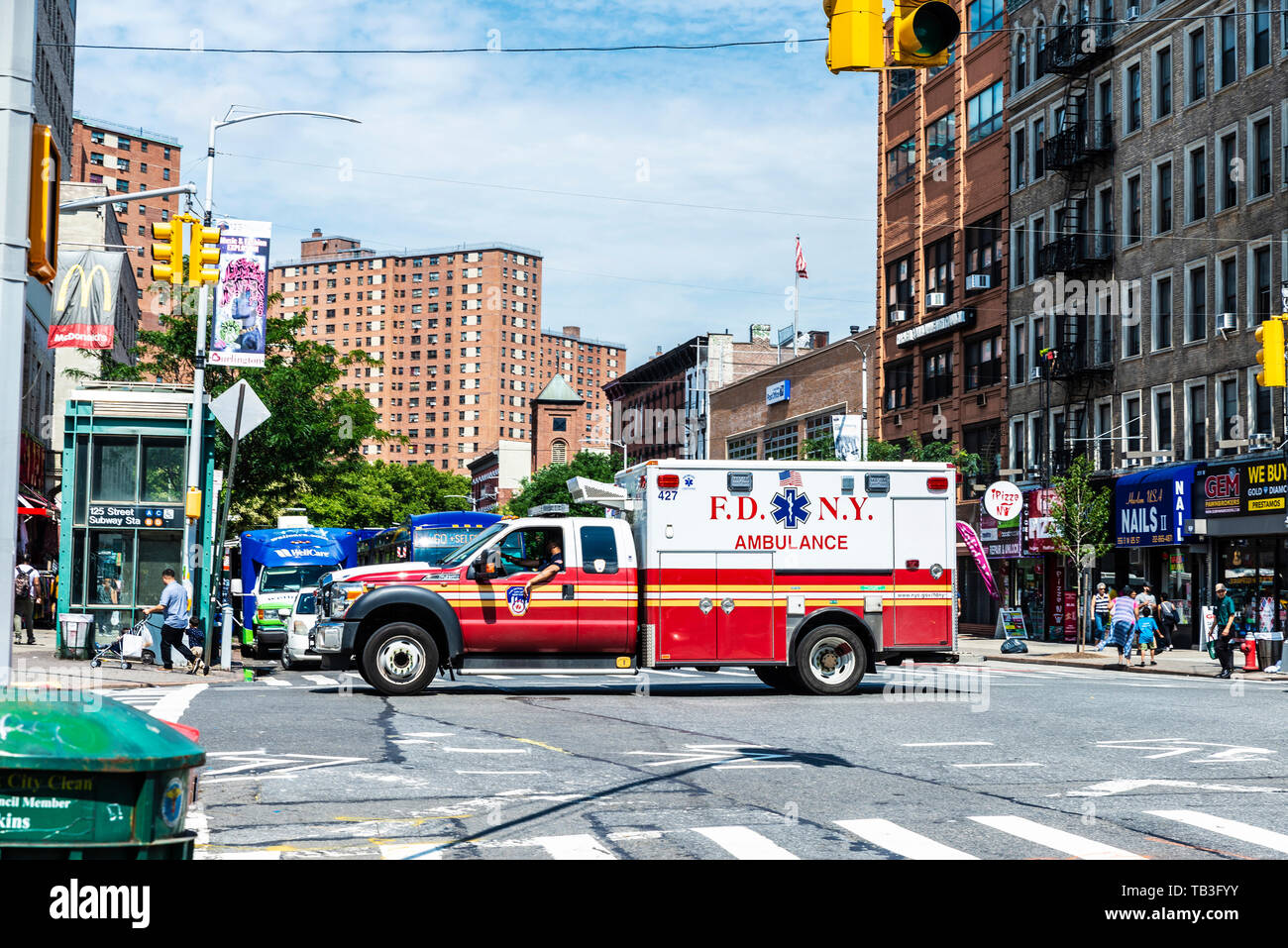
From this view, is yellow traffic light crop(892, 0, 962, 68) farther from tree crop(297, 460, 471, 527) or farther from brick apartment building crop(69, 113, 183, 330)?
brick apartment building crop(69, 113, 183, 330)

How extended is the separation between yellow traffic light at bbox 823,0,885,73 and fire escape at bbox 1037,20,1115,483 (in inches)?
1455

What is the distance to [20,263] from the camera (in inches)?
255

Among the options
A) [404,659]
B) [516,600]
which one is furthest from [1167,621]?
[404,659]

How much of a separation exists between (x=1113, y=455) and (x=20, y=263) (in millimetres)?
41189

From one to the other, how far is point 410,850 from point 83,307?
31191 mm

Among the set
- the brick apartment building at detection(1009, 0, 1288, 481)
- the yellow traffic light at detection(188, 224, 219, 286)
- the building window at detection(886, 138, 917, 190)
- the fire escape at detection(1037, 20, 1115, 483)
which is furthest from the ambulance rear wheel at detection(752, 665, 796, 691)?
the building window at detection(886, 138, 917, 190)

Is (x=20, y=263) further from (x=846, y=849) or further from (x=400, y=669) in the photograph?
(x=400, y=669)

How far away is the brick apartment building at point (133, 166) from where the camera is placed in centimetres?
14575

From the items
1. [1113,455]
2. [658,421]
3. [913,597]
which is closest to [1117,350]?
[1113,455]

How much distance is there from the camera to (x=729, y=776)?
11.4 meters

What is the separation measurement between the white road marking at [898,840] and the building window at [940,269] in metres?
47.6

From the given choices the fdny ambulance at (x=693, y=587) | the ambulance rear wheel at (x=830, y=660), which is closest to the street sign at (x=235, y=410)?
the fdny ambulance at (x=693, y=587)

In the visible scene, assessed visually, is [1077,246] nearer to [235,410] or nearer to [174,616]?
[235,410]
